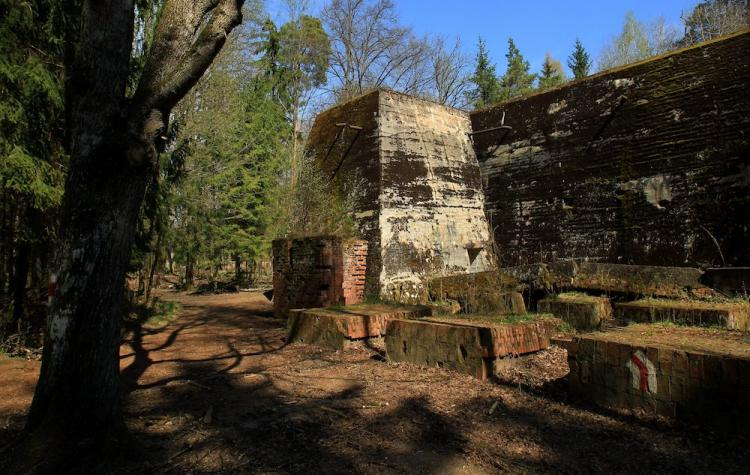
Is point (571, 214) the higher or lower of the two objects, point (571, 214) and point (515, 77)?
the lower

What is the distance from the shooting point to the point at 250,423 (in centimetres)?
382

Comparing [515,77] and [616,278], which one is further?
[515,77]

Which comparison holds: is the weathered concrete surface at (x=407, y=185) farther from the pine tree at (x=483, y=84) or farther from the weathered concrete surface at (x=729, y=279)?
the pine tree at (x=483, y=84)

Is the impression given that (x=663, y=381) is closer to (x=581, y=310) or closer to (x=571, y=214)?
(x=581, y=310)

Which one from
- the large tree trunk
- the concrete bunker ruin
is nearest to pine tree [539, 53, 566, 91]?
the concrete bunker ruin

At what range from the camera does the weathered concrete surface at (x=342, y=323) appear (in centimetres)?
666

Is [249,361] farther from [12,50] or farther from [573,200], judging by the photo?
[573,200]

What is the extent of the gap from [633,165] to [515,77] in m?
26.6

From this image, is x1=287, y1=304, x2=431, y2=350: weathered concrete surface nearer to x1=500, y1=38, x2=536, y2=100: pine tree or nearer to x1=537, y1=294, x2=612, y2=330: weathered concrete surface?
x1=537, y1=294, x2=612, y2=330: weathered concrete surface

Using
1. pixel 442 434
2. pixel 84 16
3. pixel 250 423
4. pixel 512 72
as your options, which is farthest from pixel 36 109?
pixel 512 72

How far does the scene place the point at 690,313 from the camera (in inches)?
213

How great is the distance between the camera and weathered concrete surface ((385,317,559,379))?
4.95 m

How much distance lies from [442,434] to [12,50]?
7.05 meters

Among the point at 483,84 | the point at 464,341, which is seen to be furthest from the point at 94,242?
the point at 483,84
